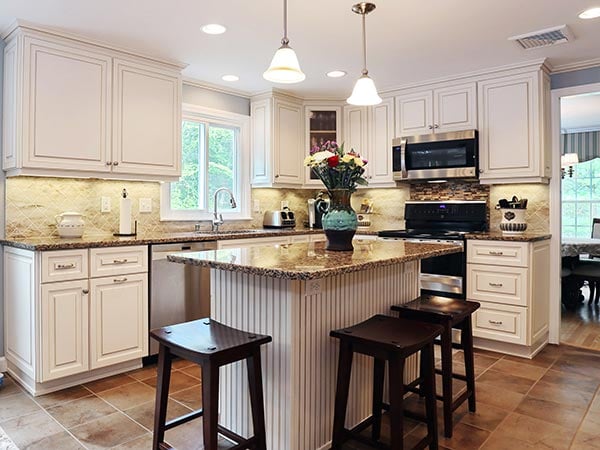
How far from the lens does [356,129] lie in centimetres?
484

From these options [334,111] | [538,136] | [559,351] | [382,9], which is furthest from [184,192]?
[559,351]

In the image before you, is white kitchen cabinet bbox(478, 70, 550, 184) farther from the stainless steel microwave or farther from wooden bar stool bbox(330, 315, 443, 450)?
wooden bar stool bbox(330, 315, 443, 450)

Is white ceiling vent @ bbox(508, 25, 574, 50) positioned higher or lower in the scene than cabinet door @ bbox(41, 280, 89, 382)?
higher

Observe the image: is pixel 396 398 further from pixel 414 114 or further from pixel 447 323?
pixel 414 114

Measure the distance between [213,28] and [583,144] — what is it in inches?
250

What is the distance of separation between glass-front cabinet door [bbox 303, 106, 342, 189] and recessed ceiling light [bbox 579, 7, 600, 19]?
2494 mm

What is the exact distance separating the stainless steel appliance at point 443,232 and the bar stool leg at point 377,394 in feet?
6.05

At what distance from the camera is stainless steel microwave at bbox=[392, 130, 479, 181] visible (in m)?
4.00

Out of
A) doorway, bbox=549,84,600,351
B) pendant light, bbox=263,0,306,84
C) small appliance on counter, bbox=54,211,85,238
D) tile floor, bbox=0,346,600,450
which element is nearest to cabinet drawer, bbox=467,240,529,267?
doorway, bbox=549,84,600,351

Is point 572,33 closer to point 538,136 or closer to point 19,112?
point 538,136

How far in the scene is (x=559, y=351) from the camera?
3.69 meters

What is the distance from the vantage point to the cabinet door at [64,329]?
271 cm

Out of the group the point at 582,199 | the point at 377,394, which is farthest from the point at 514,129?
the point at 582,199

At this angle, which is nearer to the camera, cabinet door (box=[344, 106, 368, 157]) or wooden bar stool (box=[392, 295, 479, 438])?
wooden bar stool (box=[392, 295, 479, 438])
